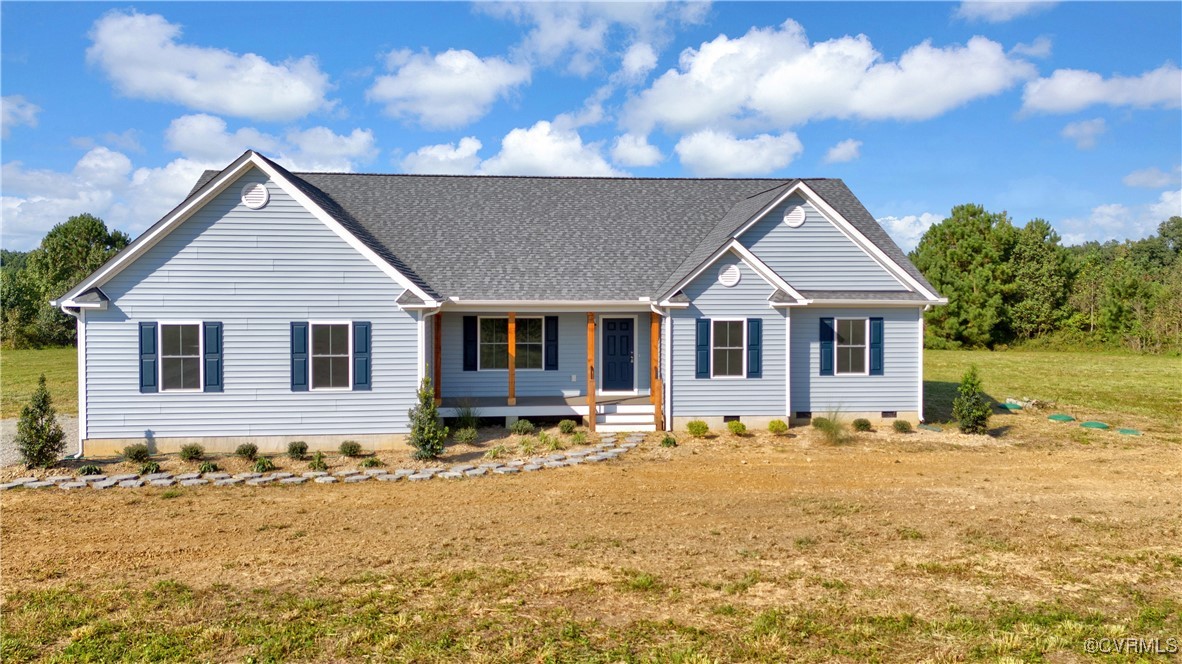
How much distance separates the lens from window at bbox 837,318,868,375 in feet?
56.9

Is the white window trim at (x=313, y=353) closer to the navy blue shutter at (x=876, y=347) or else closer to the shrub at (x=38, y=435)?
the shrub at (x=38, y=435)

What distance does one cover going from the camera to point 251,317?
14336 mm

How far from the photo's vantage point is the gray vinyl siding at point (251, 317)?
1397 centimetres

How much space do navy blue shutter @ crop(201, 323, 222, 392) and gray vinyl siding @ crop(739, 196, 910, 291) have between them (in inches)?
475

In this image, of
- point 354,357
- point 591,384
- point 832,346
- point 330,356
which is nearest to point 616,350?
point 591,384

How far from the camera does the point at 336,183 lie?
2020cm

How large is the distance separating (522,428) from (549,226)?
6.05 m

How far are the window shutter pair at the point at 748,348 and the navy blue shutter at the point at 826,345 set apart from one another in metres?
1.83

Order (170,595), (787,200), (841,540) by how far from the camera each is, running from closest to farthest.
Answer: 1. (170,595)
2. (841,540)
3. (787,200)

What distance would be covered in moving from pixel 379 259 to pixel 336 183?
23.1ft

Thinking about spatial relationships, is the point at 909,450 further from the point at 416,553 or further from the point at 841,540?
the point at 416,553

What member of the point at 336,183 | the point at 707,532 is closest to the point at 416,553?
the point at 707,532

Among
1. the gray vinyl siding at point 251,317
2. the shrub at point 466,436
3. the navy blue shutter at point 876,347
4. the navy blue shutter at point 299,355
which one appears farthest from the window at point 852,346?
the navy blue shutter at point 299,355

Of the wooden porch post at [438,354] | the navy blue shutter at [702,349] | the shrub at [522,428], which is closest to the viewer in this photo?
the shrub at [522,428]
